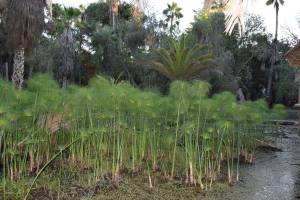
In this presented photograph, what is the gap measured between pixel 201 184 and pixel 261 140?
5441mm

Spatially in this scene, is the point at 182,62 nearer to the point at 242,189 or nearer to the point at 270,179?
the point at 270,179

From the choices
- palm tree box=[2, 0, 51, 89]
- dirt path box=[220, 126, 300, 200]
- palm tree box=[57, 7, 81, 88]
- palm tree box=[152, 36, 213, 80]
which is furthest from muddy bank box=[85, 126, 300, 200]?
palm tree box=[57, 7, 81, 88]

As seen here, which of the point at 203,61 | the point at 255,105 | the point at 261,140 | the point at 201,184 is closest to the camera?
the point at 201,184

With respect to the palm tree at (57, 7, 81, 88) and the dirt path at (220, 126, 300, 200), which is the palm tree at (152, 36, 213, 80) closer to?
the palm tree at (57, 7, 81, 88)

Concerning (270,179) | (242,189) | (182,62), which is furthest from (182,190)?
(182,62)

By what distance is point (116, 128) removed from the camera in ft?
22.0

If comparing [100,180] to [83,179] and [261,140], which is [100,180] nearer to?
[83,179]

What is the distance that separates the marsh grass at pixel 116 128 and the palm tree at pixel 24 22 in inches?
366

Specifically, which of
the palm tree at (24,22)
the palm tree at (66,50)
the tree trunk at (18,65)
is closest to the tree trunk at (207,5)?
the palm tree at (24,22)

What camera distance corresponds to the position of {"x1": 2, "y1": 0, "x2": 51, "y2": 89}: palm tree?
15.7 metres

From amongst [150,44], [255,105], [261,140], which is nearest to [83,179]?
[255,105]

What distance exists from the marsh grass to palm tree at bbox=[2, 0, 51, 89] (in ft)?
30.5

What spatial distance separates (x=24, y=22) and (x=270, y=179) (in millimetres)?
11858

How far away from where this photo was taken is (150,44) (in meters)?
29.5
